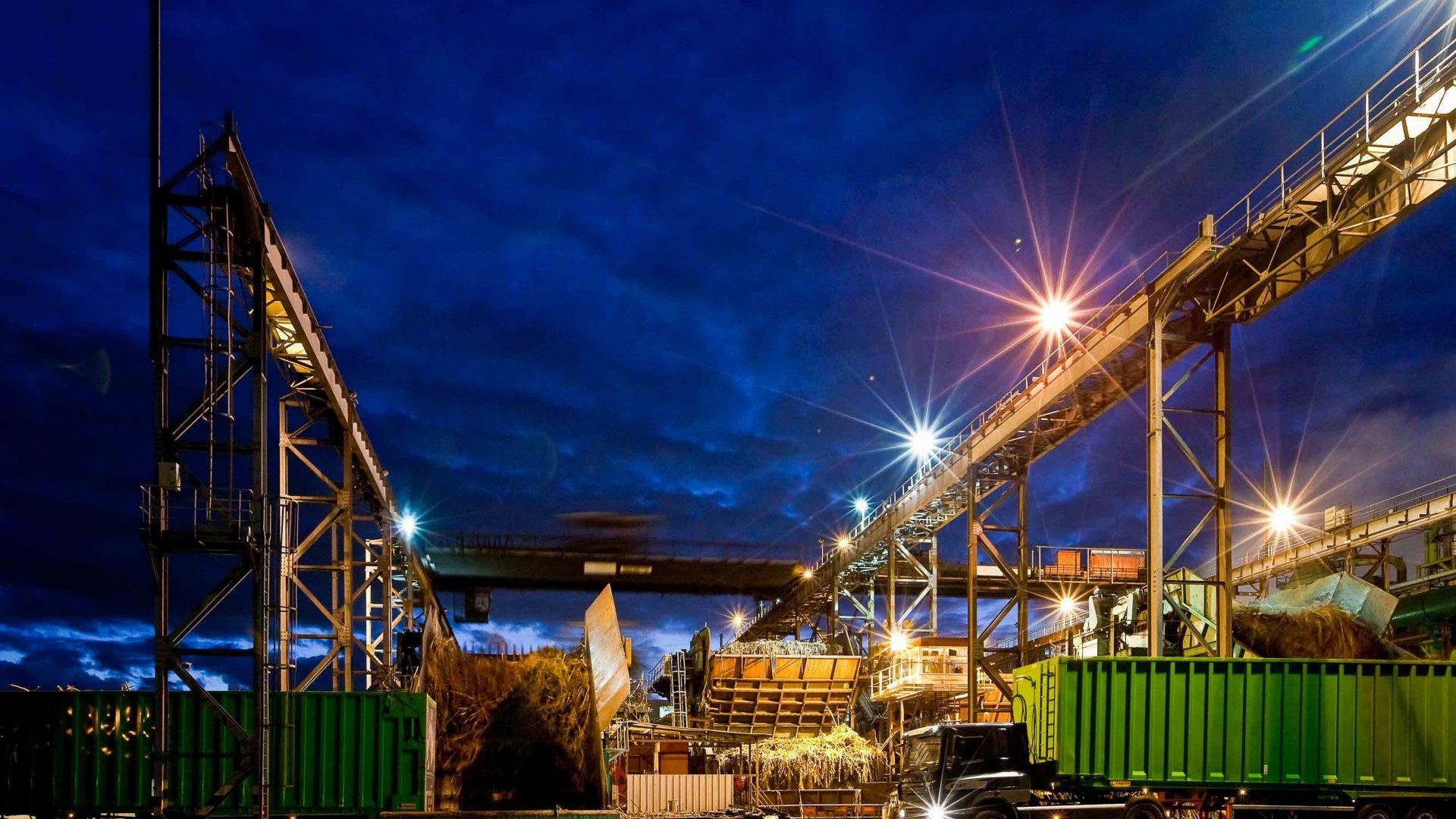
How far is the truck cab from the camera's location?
1836cm

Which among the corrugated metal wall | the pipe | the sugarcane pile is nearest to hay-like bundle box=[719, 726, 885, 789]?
the corrugated metal wall

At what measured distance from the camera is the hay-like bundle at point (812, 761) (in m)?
27.4

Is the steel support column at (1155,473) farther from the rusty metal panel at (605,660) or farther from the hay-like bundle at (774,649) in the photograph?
the hay-like bundle at (774,649)

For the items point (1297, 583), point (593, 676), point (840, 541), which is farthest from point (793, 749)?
point (1297, 583)

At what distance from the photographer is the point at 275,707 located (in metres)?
19.9

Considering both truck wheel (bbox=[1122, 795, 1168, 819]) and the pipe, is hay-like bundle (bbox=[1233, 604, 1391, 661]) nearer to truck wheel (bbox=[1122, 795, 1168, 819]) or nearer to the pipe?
the pipe

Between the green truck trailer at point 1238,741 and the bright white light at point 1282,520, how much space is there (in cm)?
3765

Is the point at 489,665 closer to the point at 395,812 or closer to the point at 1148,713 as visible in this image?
the point at 395,812

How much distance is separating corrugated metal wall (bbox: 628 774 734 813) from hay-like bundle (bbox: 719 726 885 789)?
304 cm

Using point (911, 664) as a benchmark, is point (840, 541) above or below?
above

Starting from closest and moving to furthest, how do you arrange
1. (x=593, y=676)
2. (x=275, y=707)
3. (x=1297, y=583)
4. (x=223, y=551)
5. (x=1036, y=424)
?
(x=223, y=551) → (x=275, y=707) → (x=593, y=676) → (x=1036, y=424) → (x=1297, y=583)

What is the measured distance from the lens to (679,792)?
23.8 m

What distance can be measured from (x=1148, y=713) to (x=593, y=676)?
35.8ft

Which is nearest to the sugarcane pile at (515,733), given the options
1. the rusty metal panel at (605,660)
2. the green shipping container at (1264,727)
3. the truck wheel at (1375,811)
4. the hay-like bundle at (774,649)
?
the rusty metal panel at (605,660)
